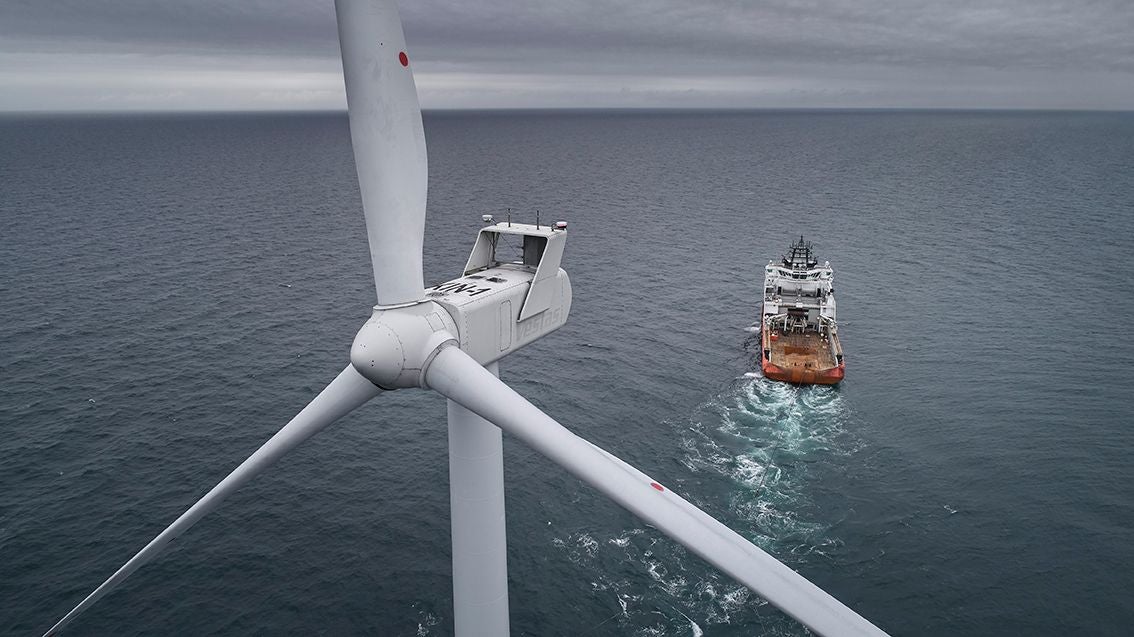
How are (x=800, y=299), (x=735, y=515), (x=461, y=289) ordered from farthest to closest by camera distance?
(x=800, y=299)
(x=735, y=515)
(x=461, y=289)

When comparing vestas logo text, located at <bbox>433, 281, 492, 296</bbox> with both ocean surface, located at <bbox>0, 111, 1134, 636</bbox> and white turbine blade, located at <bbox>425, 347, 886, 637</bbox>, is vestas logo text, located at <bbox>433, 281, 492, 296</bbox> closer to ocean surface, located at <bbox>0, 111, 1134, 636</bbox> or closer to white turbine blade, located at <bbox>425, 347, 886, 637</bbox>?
white turbine blade, located at <bbox>425, 347, 886, 637</bbox>

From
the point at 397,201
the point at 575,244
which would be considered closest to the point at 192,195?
the point at 575,244

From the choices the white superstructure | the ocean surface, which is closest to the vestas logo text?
the ocean surface

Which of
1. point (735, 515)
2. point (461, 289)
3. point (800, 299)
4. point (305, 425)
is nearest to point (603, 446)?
point (735, 515)

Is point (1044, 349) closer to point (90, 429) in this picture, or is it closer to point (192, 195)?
point (90, 429)

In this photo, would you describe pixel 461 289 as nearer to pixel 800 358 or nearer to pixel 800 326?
pixel 800 358

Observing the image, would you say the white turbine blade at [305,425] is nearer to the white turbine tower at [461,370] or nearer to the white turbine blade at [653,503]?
the white turbine tower at [461,370]
